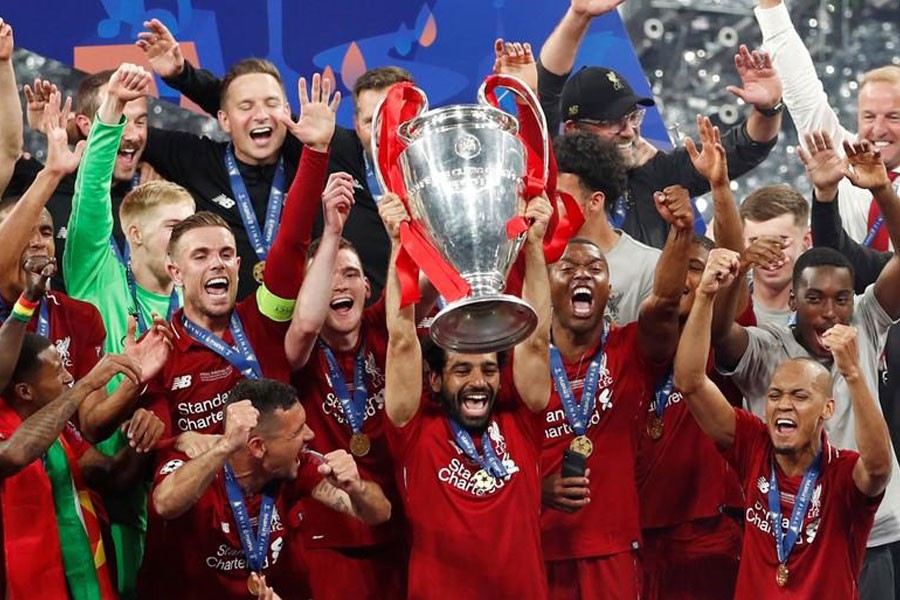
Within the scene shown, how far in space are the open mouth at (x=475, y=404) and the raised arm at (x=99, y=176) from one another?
4.22ft

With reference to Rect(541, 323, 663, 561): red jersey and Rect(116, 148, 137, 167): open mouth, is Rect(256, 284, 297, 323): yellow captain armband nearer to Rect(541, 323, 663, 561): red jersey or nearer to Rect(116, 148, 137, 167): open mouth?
Rect(541, 323, 663, 561): red jersey

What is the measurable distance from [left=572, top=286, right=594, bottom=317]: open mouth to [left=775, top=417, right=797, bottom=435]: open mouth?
2.15 feet

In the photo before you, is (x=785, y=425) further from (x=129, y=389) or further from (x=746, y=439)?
(x=129, y=389)

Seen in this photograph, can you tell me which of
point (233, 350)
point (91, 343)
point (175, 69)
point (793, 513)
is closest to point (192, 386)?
point (233, 350)

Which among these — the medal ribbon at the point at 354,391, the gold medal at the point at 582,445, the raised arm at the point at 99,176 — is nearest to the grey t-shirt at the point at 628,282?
the gold medal at the point at 582,445

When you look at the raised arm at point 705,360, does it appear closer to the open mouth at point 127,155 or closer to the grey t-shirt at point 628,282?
the grey t-shirt at point 628,282

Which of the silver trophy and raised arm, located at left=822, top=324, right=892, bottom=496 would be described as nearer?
the silver trophy

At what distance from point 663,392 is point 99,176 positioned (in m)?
1.88

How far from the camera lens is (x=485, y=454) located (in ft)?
15.9

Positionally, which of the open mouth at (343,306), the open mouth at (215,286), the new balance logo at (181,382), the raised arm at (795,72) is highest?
the raised arm at (795,72)

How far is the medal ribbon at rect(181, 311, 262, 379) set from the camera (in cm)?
496

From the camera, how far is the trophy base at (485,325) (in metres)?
4.25

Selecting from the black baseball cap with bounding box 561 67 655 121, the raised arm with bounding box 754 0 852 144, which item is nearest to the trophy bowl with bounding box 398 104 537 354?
the black baseball cap with bounding box 561 67 655 121

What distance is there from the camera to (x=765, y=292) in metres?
5.98
